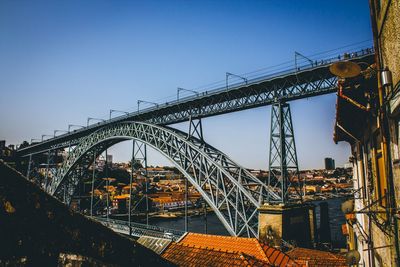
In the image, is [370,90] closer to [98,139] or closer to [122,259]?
[122,259]

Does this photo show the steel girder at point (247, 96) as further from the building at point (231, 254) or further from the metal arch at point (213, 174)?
the building at point (231, 254)

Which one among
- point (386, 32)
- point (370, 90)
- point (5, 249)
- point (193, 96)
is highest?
point (193, 96)

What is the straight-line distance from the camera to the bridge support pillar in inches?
518

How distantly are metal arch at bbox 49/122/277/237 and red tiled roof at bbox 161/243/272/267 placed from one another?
626 centimetres

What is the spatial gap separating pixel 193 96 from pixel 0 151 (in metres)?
38.1

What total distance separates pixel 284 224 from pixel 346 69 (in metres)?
10.7

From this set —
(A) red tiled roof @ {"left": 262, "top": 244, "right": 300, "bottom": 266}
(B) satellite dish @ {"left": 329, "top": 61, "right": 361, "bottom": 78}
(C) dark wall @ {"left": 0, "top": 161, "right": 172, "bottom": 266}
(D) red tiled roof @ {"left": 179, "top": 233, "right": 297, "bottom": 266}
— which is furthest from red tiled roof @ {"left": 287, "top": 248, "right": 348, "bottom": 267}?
(C) dark wall @ {"left": 0, "top": 161, "right": 172, "bottom": 266}

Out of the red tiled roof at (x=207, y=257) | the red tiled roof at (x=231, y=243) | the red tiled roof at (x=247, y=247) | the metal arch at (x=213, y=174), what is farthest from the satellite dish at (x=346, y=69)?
the metal arch at (x=213, y=174)

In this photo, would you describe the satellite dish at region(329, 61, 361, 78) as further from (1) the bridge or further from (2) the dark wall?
(1) the bridge

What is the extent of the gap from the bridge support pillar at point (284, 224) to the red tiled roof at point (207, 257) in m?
5.14

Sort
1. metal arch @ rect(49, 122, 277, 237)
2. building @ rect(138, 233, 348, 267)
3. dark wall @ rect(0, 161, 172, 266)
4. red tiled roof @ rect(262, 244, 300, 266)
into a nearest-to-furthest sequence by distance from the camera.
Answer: dark wall @ rect(0, 161, 172, 266) → building @ rect(138, 233, 348, 267) → red tiled roof @ rect(262, 244, 300, 266) → metal arch @ rect(49, 122, 277, 237)

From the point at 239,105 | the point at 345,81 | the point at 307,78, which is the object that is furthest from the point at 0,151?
the point at 345,81

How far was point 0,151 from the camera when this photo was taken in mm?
45125

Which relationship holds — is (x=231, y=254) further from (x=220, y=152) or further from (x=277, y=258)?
(x=220, y=152)
